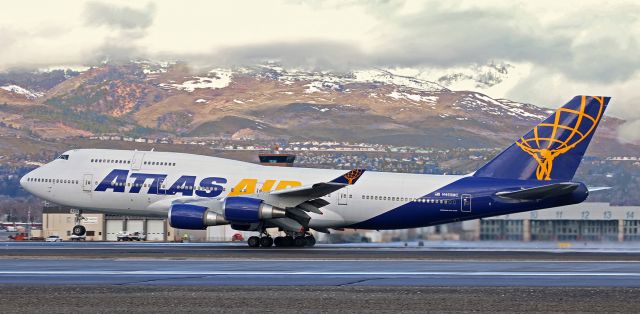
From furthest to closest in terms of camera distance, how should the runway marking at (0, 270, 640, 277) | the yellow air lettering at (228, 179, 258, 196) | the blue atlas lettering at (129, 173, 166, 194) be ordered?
the blue atlas lettering at (129, 173, 166, 194) < the yellow air lettering at (228, 179, 258, 196) < the runway marking at (0, 270, 640, 277)

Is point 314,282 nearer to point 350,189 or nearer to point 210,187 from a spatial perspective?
point 350,189

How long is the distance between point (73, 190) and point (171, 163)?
5.90 metres

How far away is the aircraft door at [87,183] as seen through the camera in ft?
197

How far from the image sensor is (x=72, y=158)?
204ft

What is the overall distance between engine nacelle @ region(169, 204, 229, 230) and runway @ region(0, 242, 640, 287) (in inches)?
218

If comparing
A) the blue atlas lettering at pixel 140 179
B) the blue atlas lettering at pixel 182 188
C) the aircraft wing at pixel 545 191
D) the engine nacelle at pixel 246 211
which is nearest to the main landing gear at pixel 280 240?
the engine nacelle at pixel 246 211

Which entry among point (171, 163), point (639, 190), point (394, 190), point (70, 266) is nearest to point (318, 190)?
point (394, 190)

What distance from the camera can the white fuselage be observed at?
189 ft

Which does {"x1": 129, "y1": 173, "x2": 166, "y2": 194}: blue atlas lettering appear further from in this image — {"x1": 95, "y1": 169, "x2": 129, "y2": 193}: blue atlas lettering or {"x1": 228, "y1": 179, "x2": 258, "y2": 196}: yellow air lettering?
{"x1": 228, "y1": 179, "x2": 258, "y2": 196}: yellow air lettering

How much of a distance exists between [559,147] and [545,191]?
11.9ft

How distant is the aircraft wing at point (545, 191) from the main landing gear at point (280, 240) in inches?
428

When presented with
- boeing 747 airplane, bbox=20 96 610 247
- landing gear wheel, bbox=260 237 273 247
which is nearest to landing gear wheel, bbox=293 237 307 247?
boeing 747 airplane, bbox=20 96 610 247

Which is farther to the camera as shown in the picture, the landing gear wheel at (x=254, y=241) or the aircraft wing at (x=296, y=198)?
the landing gear wheel at (x=254, y=241)

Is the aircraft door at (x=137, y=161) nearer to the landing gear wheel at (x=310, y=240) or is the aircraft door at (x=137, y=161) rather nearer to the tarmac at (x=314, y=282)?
the landing gear wheel at (x=310, y=240)
